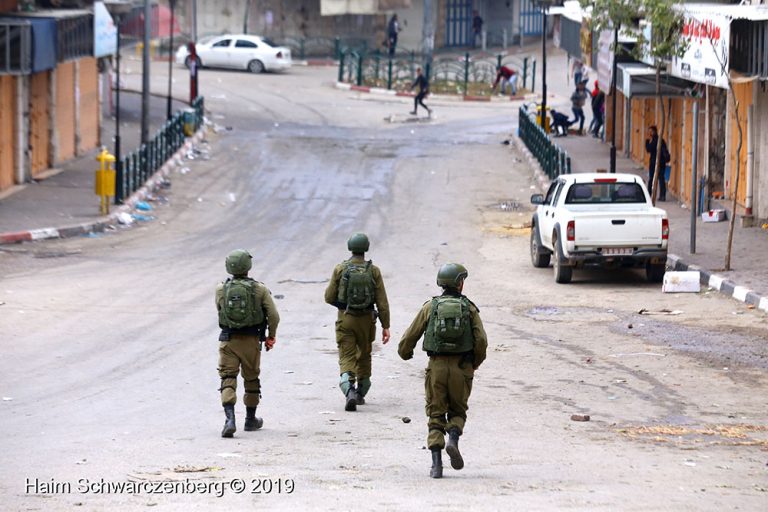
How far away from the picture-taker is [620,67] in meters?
31.0

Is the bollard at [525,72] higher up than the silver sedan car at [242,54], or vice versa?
the silver sedan car at [242,54]

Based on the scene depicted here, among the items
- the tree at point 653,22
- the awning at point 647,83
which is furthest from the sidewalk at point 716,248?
the awning at point 647,83

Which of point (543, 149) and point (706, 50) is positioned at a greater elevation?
point (706, 50)

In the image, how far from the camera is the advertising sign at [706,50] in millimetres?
22234

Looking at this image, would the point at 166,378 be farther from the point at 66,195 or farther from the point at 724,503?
the point at 66,195

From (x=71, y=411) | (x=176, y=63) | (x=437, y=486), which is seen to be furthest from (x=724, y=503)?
(x=176, y=63)

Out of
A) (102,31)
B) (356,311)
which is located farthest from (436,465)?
(102,31)

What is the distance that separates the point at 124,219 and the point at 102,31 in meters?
8.06

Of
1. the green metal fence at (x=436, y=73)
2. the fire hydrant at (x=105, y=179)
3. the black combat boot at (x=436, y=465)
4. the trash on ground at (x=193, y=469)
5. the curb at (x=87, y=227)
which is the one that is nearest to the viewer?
the black combat boot at (x=436, y=465)

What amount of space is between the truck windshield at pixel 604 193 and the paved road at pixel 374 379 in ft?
4.19

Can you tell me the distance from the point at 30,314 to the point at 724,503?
1137 centimetres

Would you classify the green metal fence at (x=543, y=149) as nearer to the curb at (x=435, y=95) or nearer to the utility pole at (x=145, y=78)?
the utility pole at (x=145, y=78)

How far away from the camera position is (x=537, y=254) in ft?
76.2

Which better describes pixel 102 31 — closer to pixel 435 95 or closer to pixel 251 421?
pixel 435 95
